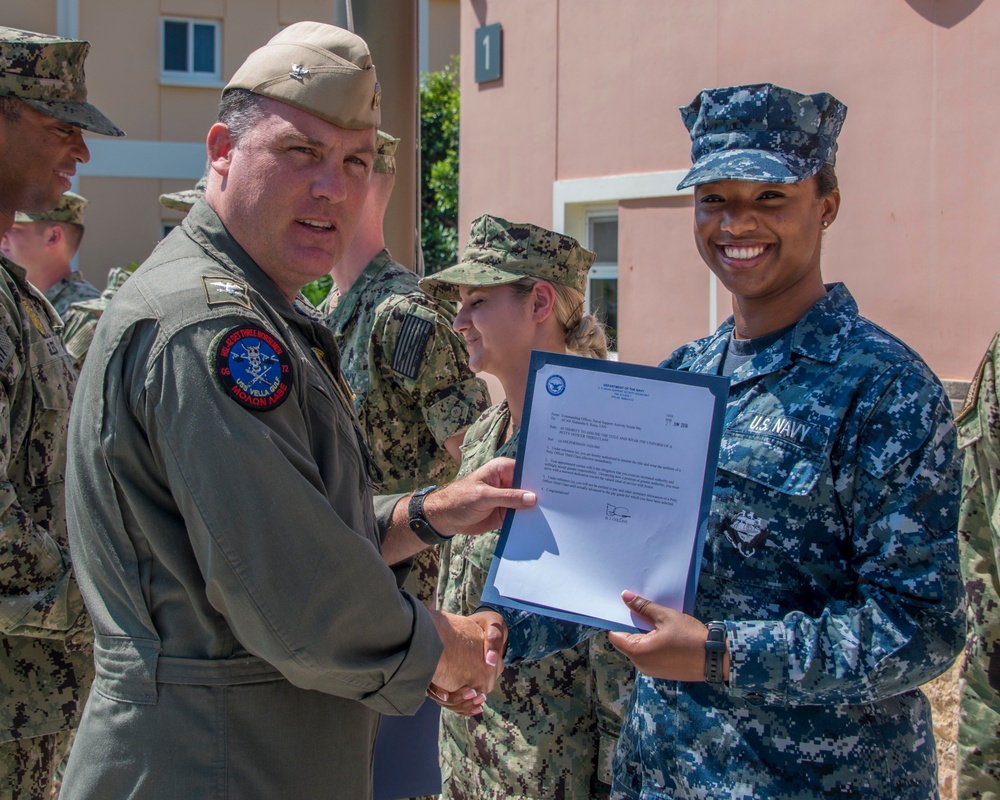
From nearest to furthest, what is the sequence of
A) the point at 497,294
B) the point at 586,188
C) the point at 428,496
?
the point at 428,496 < the point at 497,294 < the point at 586,188

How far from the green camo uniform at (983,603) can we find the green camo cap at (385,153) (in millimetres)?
2382

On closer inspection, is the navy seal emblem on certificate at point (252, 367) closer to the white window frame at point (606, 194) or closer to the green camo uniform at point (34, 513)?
the green camo uniform at point (34, 513)

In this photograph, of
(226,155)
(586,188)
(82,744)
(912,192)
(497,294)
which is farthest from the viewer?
(586,188)

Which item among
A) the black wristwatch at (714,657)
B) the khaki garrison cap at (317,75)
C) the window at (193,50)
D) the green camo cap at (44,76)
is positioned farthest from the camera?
the window at (193,50)

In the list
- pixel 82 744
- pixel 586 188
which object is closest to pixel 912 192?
pixel 586 188

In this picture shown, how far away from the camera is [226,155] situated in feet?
6.75

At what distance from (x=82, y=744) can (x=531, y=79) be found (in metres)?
6.55

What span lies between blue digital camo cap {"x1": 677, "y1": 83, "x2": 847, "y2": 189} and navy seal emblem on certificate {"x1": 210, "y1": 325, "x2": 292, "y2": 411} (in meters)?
0.92

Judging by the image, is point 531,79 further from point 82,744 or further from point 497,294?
point 82,744

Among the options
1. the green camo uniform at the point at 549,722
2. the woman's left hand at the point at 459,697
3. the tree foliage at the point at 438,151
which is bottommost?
the green camo uniform at the point at 549,722

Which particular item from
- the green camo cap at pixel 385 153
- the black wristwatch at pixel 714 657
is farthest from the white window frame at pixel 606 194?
the black wristwatch at pixel 714 657

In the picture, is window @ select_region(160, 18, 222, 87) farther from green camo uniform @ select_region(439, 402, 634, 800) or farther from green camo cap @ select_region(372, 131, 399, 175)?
green camo uniform @ select_region(439, 402, 634, 800)

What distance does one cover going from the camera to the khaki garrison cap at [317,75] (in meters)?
2.00

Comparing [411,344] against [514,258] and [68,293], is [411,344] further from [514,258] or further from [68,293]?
[68,293]
